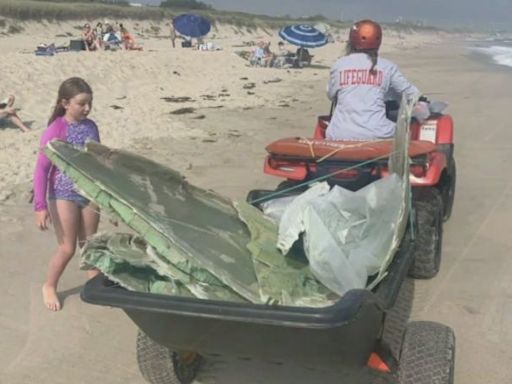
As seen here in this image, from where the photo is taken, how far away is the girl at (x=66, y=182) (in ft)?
12.5

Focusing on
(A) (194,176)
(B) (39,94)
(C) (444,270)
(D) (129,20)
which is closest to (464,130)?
(A) (194,176)

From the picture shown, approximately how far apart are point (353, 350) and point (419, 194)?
223 cm

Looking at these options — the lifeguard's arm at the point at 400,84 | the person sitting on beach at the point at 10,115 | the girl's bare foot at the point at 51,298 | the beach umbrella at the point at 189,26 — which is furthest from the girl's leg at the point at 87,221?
the beach umbrella at the point at 189,26

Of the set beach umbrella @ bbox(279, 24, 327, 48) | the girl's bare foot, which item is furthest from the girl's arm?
beach umbrella @ bbox(279, 24, 327, 48)

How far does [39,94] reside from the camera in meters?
13.1

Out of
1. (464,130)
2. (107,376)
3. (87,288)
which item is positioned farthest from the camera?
(464,130)

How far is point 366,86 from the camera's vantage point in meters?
4.62

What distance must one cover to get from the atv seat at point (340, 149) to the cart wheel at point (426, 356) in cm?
142

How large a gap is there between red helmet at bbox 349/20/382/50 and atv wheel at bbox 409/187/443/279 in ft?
3.51

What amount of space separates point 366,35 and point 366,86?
351 millimetres

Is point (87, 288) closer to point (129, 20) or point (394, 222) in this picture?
point (394, 222)

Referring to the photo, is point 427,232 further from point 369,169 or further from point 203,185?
point 203,185

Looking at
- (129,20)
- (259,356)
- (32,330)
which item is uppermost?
(259,356)

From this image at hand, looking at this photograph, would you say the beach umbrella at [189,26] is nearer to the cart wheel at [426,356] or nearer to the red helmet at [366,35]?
the red helmet at [366,35]
